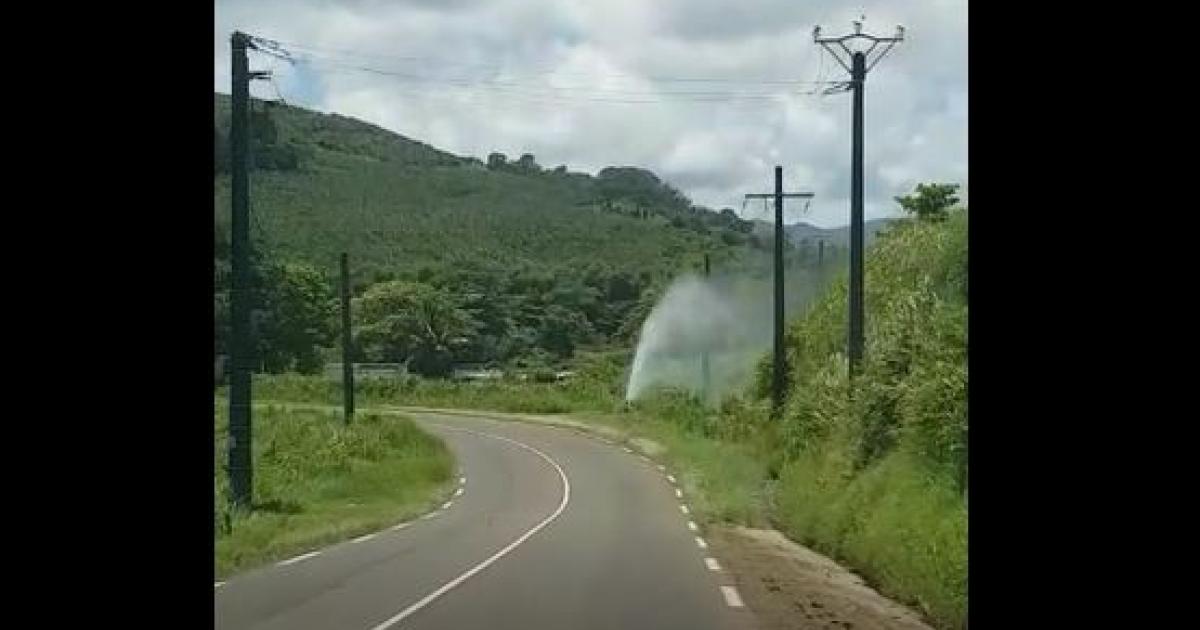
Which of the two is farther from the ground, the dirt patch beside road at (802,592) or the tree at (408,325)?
the tree at (408,325)

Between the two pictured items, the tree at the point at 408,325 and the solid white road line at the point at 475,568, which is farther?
the tree at the point at 408,325

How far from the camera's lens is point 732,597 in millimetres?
14695

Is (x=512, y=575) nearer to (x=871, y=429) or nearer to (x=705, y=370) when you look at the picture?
(x=871, y=429)

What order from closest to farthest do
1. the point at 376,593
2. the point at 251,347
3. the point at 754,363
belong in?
the point at 376,593 → the point at 251,347 → the point at 754,363

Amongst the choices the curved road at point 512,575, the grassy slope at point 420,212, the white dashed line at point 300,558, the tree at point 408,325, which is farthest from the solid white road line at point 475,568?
the grassy slope at point 420,212

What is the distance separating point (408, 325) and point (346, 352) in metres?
2.80

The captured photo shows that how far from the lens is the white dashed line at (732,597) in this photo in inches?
553

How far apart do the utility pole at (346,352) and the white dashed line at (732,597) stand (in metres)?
13.2

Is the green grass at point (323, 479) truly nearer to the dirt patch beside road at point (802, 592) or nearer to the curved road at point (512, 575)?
the curved road at point (512, 575)
